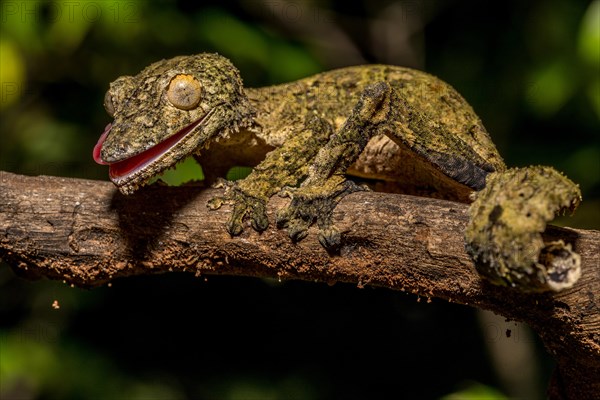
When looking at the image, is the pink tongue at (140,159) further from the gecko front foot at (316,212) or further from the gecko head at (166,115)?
the gecko front foot at (316,212)

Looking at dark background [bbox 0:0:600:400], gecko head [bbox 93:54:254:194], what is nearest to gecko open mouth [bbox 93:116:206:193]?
gecko head [bbox 93:54:254:194]

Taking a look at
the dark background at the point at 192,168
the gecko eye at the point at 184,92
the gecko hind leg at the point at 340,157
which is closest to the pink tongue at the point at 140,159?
the gecko eye at the point at 184,92

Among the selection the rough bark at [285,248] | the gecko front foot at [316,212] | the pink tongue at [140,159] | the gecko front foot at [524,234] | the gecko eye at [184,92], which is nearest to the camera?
the gecko front foot at [524,234]

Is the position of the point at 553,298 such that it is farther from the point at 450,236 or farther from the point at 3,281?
the point at 3,281

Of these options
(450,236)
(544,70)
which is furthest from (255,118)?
(544,70)

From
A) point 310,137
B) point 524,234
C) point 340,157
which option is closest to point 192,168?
point 310,137

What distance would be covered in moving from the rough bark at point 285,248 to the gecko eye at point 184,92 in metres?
0.38

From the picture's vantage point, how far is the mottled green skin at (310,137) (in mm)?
2883

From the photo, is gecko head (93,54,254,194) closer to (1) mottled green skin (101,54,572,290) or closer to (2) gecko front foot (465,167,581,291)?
(1) mottled green skin (101,54,572,290)

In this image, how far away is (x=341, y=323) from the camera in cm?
577

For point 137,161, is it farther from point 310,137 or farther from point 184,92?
point 310,137

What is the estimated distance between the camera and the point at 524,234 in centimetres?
226

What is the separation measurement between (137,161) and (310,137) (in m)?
0.82

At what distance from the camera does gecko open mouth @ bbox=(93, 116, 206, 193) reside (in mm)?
2812
